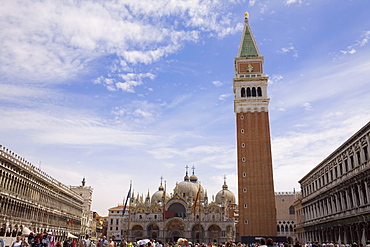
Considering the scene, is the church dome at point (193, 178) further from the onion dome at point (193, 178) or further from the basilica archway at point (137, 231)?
the basilica archway at point (137, 231)

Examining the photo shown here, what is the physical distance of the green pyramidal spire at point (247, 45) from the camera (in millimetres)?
65625

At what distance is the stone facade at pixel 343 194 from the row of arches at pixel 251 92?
18.2 metres

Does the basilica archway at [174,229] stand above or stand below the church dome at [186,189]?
below

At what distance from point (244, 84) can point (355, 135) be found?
32336 mm

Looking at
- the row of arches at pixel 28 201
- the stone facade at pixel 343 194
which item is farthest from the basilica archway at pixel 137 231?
the stone facade at pixel 343 194

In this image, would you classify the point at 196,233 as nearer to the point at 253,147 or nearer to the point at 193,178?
the point at 193,178

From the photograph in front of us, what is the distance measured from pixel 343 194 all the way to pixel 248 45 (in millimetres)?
39282

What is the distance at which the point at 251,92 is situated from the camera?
6191cm

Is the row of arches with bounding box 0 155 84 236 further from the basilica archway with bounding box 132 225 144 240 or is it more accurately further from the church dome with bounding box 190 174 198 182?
the church dome with bounding box 190 174 198 182

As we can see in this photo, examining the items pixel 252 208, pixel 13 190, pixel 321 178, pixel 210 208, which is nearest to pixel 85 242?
pixel 13 190

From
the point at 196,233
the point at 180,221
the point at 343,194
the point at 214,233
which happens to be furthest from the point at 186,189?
the point at 343,194

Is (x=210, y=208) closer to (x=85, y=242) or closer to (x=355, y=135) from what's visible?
(x=355, y=135)

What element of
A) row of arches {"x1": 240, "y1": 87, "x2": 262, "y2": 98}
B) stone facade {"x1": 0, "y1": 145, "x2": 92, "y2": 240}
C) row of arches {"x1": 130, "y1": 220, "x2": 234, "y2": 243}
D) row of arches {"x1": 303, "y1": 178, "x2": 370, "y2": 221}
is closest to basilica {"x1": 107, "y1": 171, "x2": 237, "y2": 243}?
row of arches {"x1": 130, "y1": 220, "x2": 234, "y2": 243}

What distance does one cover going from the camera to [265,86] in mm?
62094
